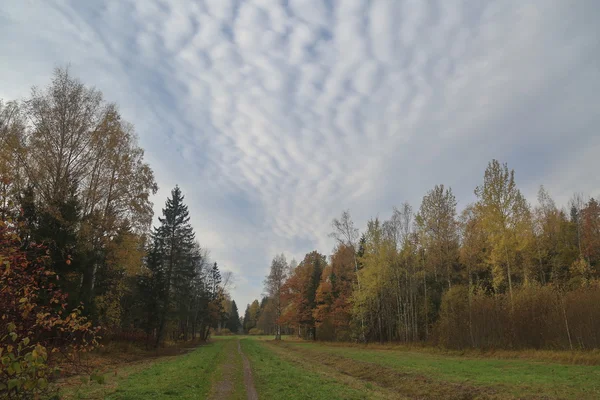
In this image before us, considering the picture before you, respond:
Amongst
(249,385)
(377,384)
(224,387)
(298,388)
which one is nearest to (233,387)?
(224,387)

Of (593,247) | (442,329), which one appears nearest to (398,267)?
(442,329)

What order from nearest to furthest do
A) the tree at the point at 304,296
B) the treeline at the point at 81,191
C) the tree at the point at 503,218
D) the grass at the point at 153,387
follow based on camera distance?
the grass at the point at 153,387 < the treeline at the point at 81,191 < the tree at the point at 503,218 < the tree at the point at 304,296

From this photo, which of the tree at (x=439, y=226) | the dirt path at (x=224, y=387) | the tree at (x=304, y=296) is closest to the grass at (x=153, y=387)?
the dirt path at (x=224, y=387)

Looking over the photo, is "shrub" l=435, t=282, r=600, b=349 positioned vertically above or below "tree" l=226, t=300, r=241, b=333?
above

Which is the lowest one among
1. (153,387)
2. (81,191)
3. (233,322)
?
(233,322)

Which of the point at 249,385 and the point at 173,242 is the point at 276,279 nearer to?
the point at 173,242

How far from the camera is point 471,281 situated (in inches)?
1358

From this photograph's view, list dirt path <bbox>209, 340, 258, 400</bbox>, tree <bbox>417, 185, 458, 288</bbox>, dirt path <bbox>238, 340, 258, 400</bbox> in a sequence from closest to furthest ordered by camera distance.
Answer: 1. dirt path <bbox>209, 340, 258, 400</bbox>
2. dirt path <bbox>238, 340, 258, 400</bbox>
3. tree <bbox>417, 185, 458, 288</bbox>

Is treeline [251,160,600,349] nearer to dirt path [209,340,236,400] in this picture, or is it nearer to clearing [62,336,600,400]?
clearing [62,336,600,400]

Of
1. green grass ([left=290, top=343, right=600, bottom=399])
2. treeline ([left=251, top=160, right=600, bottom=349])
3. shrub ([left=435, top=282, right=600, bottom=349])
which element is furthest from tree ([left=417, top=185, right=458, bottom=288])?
green grass ([left=290, top=343, right=600, bottom=399])

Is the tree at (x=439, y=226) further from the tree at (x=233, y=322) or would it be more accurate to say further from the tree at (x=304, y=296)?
the tree at (x=233, y=322)

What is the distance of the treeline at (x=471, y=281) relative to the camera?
84.4 feet

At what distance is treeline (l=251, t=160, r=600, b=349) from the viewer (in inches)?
1013

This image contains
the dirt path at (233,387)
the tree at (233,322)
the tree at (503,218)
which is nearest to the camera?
the dirt path at (233,387)
